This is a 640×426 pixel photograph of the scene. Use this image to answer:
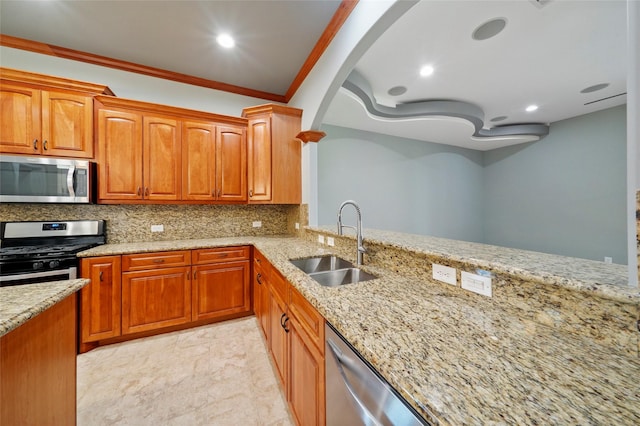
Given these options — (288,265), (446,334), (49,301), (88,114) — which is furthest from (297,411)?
(88,114)

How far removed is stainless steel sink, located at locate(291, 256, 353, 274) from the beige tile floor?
88cm

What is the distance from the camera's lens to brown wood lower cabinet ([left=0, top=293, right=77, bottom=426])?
778mm

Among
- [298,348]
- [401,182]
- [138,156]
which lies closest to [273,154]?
[138,156]

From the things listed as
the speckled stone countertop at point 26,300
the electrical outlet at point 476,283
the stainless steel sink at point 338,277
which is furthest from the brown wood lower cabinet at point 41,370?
the electrical outlet at point 476,283

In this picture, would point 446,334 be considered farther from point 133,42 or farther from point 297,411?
point 133,42

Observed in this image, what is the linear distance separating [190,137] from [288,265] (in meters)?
2.02

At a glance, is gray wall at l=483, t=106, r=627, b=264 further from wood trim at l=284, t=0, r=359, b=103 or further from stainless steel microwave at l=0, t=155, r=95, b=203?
stainless steel microwave at l=0, t=155, r=95, b=203

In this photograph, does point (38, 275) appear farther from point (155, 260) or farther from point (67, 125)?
point (67, 125)

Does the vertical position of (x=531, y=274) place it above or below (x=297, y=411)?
above

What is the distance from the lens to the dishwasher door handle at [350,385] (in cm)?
65

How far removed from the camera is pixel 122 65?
8.07 ft

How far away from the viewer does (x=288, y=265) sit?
1.52 meters

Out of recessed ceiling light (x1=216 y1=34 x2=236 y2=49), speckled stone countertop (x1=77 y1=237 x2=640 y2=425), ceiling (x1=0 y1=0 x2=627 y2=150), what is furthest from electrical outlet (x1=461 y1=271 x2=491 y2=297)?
recessed ceiling light (x1=216 y1=34 x2=236 y2=49)

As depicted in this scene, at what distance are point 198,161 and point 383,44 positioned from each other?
2.28 meters
